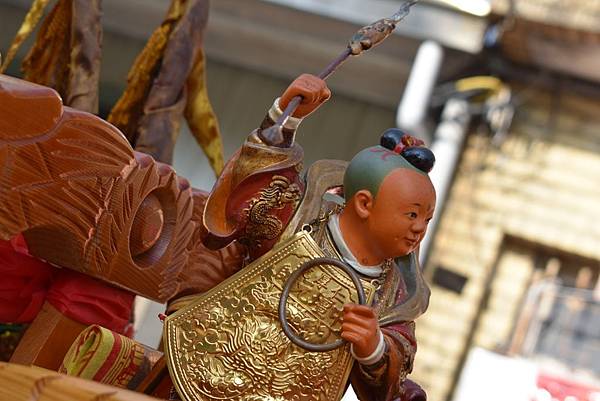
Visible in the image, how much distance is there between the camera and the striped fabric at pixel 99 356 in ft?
4.46

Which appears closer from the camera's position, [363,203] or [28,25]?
[363,203]

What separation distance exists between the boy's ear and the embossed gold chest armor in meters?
0.07

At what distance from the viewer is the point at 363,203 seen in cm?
144

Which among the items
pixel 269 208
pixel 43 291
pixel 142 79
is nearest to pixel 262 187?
pixel 269 208

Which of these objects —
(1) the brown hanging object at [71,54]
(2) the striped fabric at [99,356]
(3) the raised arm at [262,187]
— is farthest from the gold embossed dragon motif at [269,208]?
(1) the brown hanging object at [71,54]

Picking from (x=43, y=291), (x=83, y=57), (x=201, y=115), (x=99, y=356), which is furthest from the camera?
(x=201, y=115)

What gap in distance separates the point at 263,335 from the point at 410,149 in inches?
12.1

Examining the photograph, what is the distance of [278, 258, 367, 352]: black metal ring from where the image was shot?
4.51 feet

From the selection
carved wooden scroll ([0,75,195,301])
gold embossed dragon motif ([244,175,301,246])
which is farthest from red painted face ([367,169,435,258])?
carved wooden scroll ([0,75,195,301])

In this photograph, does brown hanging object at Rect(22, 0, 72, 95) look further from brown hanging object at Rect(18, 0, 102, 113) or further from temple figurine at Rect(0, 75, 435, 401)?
temple figurine at Rect(0, 75, 435, 401)

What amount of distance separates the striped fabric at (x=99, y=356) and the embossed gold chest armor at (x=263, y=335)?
7cm

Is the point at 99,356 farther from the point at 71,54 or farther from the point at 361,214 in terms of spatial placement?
the point at 71,54

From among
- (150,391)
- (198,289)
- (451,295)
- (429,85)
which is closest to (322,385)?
(150,391)

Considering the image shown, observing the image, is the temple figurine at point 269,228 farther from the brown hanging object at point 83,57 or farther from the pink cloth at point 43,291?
the brown hanging object at point 83,57
